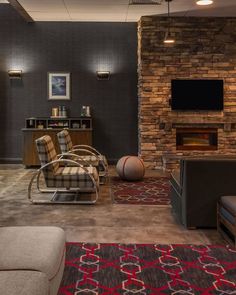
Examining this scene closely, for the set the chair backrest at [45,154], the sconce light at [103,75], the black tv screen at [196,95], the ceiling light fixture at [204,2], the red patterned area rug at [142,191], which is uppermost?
the ceiling light fixture at [204,2]

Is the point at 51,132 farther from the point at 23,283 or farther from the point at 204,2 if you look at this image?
the point at 23,283

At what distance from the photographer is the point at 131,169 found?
7121 millimetres

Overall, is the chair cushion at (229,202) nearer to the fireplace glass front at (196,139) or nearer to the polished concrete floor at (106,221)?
the polished concrete floor at (106,221)

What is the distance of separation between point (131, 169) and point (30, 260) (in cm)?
484

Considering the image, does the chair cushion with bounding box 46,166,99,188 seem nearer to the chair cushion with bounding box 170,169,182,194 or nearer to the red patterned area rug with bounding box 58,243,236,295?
the chair cushion with bounding box 170,169,182,194

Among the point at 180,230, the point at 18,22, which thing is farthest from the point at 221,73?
the point at 180,230

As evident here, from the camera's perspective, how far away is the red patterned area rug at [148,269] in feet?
9.68

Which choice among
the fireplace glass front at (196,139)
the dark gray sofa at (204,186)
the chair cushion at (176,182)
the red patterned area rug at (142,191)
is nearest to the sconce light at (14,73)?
the red patterned area rug at (142,191)

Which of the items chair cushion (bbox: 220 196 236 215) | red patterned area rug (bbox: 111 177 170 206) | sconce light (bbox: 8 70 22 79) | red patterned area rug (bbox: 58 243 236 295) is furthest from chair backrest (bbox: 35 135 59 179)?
sconce light (bbox: 8 70 22 79)

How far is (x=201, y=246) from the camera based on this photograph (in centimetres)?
389

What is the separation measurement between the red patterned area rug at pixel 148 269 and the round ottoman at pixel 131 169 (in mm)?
3245

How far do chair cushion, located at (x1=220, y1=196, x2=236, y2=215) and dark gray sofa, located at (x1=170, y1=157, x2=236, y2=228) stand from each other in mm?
163

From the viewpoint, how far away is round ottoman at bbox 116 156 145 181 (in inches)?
280

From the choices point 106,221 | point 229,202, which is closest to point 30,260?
point 229,202
